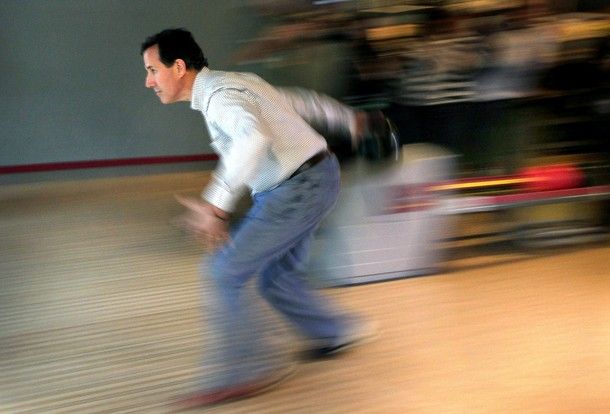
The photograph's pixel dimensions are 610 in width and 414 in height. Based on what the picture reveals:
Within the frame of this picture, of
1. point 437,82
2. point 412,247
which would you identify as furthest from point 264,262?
point 437,82

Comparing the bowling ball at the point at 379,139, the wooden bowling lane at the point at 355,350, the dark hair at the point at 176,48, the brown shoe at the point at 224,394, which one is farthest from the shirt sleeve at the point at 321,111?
the brown shoe at the point at 224,394

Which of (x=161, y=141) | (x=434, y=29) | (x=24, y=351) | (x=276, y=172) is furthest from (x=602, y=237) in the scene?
(x=161, y=141)

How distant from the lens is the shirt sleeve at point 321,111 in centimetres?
284

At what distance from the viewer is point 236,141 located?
235 cm

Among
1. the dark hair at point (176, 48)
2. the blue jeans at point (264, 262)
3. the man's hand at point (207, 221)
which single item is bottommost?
the blue jeans at point (264, 262)

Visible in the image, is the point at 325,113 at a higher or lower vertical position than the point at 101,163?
higher

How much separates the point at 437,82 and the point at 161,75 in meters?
2.07

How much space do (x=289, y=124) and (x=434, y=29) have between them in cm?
204

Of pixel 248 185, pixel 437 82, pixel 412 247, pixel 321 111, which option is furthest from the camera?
pixel 437 82

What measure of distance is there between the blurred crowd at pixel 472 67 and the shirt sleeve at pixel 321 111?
3.95ft

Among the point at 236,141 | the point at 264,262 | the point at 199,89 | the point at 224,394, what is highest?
the point at 199,89

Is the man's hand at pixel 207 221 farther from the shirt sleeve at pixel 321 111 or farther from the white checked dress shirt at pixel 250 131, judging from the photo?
the shirt sleeve at pixel 321 111

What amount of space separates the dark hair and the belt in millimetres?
484

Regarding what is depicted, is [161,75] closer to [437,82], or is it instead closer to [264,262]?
[264,262]
